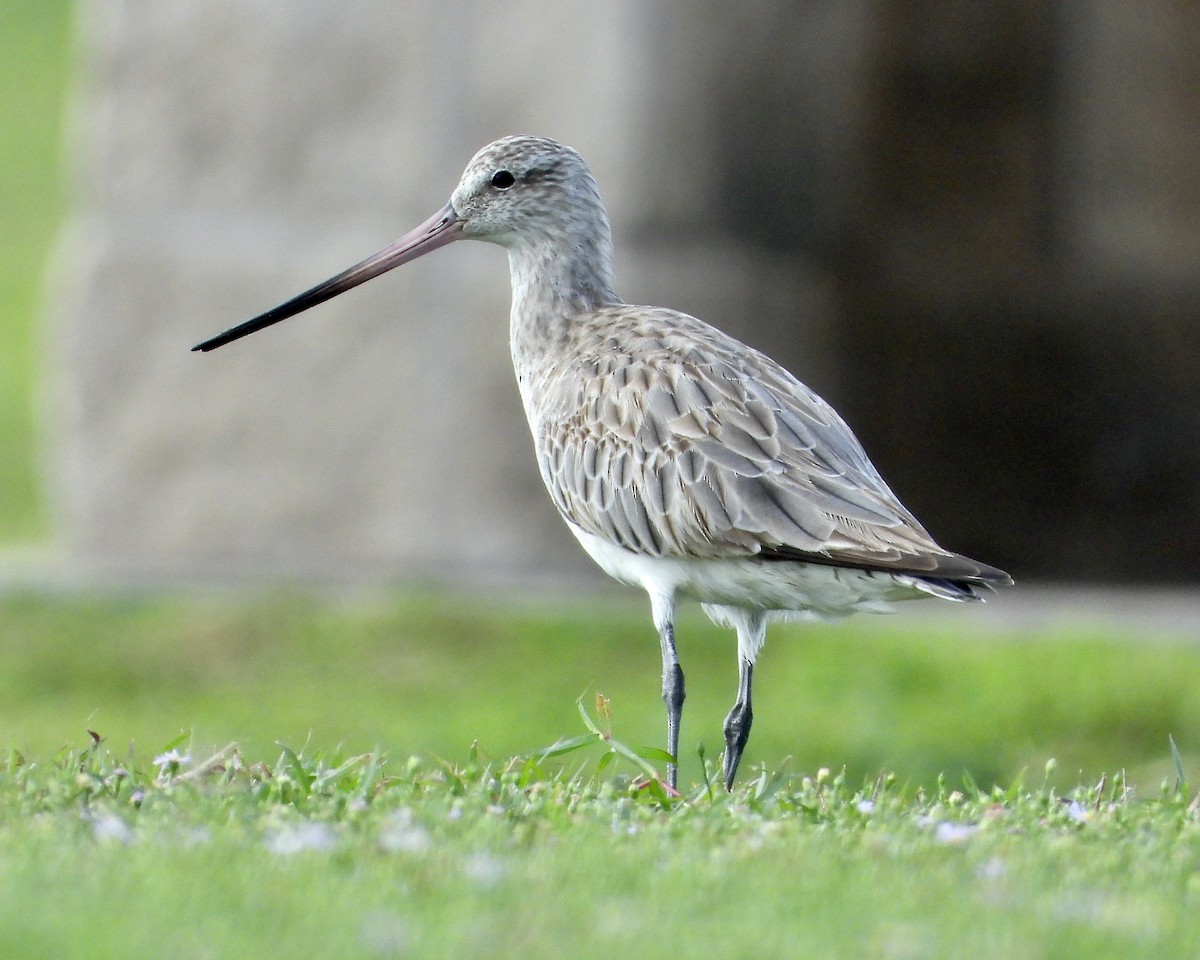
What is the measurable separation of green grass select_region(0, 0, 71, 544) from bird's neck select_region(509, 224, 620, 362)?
9.42m

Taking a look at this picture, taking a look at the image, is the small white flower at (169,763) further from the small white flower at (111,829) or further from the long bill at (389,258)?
the long bill at (389,258)

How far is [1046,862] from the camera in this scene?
4801mm

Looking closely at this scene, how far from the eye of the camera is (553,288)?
7.79m

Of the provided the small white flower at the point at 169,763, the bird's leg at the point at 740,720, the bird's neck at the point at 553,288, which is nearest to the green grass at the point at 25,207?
the bird's neck at the point at 553,288

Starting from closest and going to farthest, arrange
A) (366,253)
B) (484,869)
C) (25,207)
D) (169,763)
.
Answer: (484,869), (169,763), (366,253), (25,207)

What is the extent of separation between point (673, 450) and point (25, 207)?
24.0m

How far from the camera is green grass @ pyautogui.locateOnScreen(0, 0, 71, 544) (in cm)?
2005

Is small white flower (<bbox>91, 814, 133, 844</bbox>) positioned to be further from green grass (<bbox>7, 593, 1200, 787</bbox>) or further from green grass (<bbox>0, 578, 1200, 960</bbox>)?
green grass (<bbox>7, 593, 1200, 787</bbox>)

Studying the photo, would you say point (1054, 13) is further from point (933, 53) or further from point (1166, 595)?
point (1166, 595)

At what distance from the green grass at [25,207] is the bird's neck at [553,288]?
9.42 meters

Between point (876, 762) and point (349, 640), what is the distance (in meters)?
3.17

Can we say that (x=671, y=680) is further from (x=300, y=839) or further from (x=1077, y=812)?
(x=300, y=839)

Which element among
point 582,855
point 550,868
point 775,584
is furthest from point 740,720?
point 550,868

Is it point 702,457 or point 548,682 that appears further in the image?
point 548,682
